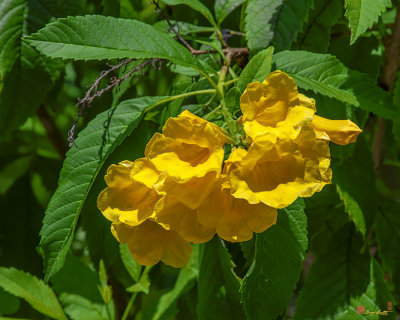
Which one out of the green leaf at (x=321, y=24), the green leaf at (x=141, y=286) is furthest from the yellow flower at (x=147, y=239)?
the green leaf at (x=321, y=24)

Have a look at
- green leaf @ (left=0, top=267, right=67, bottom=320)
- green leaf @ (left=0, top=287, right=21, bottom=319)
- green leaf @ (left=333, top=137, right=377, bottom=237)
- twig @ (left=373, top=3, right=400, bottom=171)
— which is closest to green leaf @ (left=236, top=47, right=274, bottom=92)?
green leaf @ (left=333, top=137, right=377, bottom=237)

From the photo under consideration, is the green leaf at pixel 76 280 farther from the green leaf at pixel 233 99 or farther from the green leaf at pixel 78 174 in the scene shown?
the green leaf at pixel 233 99

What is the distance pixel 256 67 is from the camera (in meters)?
0.76

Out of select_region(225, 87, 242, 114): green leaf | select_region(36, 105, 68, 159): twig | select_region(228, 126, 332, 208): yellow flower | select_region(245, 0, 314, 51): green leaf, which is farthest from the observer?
select_region(36, 105, 68, 159): twig

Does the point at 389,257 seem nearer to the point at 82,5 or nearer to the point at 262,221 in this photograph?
the point at 262,221

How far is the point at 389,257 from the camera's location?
45.9 inches

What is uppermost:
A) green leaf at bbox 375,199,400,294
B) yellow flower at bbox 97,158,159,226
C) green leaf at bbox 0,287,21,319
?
yellow flower at bbox 97,158,159,226

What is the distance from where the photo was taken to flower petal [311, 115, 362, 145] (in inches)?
26.3

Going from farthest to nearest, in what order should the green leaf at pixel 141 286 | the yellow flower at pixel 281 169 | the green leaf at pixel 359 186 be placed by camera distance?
the green leaf at pixel 141 286 < the green leaf at pixel 359 186 < the yellow flower at pixel 281 169

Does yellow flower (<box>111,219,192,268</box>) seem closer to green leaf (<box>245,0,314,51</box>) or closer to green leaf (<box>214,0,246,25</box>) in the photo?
green leaf (<box>245,0,314,51</box>)

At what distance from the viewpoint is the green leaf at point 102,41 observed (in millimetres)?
752

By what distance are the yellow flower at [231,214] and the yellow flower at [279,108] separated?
6cm

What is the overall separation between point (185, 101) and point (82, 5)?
0.35 meters

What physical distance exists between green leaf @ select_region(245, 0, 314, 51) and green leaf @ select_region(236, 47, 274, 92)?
122 mm
